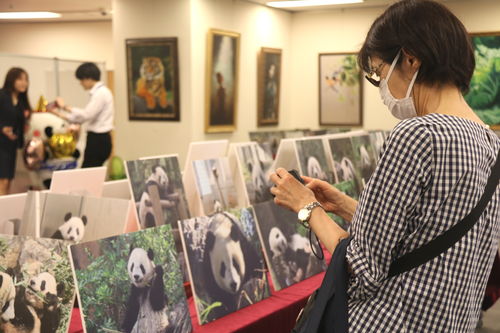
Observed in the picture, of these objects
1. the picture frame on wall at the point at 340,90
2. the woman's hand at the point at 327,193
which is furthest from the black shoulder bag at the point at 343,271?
the picture frame on wall at the point at 340,90

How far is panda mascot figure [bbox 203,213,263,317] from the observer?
2.77 meters

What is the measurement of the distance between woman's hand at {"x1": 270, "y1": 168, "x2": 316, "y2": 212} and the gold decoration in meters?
6.48

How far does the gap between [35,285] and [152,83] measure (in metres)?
Result: 7.55

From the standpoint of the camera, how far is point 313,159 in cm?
439

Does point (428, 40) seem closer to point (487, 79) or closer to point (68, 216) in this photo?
point (68, 216)

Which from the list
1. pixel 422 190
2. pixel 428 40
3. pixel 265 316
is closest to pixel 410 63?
pixel 428 40

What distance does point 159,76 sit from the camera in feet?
31.2

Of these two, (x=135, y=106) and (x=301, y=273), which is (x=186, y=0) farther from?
(x=301, y=273)


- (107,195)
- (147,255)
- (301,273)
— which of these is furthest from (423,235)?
(107,195)

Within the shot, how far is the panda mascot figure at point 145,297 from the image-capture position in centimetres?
234

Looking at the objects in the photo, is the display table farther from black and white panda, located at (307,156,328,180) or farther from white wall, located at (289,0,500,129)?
white wall, located at (289,0,500,129)

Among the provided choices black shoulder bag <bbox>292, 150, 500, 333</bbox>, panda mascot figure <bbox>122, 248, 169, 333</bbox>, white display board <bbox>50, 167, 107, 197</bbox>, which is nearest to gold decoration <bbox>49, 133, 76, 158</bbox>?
white display board <bbox>50, 167, 107, 197</bbox>

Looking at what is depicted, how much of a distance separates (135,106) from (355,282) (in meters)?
8.33

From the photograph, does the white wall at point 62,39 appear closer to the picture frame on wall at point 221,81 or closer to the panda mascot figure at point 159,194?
the picture frame on wall at point 221,81
